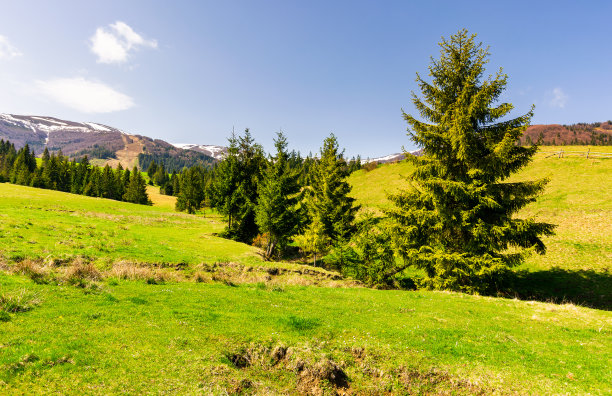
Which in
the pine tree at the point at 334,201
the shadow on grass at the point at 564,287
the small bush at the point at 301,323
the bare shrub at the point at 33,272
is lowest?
the shadow on grass at the point at 564,287

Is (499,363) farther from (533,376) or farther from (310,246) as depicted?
(310,246)

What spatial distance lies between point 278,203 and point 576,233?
32.2 m

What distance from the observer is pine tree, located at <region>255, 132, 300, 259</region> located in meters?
32.9

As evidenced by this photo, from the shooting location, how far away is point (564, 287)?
22.2m

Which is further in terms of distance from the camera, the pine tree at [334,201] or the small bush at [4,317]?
the pine tree at [334,201]

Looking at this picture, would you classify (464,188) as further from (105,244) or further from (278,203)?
(105,244)

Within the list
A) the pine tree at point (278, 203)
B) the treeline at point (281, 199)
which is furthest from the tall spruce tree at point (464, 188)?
the pine tree at point (278, 203)

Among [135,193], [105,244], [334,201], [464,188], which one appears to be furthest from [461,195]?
[135,193]

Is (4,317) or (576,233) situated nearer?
(4,317)

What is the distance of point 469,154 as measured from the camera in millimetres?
18969

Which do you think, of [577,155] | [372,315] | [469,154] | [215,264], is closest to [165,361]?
[372,315]

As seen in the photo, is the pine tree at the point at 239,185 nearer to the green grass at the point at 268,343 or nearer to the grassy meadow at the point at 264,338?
the grassy meadow at the point at 264,338

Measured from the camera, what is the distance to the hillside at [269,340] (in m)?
7.26

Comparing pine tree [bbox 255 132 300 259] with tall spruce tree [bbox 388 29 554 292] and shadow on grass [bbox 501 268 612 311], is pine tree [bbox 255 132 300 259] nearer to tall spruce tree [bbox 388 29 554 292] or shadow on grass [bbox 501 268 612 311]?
tall spruce tree [bbox 388 29 554 292]
